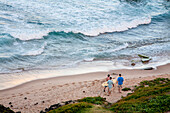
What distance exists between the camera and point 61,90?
42.0ft

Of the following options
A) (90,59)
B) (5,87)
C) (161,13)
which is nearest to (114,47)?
(90,59)

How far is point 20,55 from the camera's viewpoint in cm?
1859

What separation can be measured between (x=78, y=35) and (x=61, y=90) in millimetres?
13544

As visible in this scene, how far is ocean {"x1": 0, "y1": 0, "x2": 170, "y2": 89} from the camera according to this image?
17.7 m

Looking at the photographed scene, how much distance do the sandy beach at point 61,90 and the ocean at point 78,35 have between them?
1264mm

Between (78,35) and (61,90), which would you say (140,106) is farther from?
(78,35)

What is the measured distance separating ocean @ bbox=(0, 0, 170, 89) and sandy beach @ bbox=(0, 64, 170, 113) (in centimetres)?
126

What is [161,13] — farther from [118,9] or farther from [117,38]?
[117,38]

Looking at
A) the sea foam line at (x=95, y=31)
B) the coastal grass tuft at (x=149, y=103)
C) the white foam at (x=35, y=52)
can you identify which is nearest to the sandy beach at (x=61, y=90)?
the coastal grass tuft at (x=149, y=103)

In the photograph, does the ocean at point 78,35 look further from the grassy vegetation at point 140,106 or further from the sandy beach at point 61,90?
the grassy vegetation at point 140,106

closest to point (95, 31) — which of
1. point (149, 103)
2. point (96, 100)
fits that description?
point (96, 100)

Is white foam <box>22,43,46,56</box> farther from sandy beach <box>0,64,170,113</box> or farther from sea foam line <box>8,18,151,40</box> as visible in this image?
sandy beach <box>0,64,170,113</box>

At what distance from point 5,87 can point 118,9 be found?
28.0 meters

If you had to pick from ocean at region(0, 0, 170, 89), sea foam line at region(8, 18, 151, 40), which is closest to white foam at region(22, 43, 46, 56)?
ocean at region(0, 0, 170, 89)
